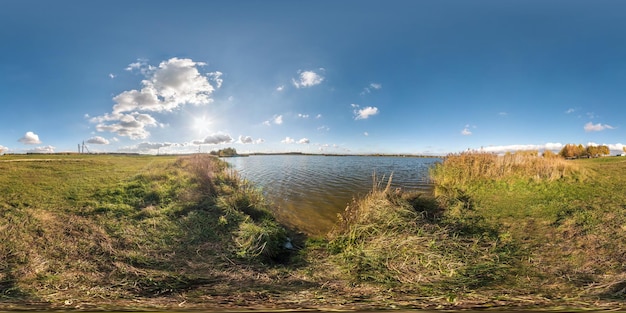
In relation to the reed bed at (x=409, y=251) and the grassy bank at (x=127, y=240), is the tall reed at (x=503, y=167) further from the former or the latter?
the grassy bank at (x=127, y=240)

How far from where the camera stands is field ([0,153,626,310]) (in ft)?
8.77

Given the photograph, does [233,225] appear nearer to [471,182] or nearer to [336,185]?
[336,185]

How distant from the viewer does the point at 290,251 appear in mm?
5188

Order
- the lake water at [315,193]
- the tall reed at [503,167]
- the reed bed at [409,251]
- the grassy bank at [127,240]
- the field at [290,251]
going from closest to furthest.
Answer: the field at [290,251] < the grassy bank at [127,240] < the reed bed at [409,251] < the lake water at [315,193] < the tall reed at [503,167]

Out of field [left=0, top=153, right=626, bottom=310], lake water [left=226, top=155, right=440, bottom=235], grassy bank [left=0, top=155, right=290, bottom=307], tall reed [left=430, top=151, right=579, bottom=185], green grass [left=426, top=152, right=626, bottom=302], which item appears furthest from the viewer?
tall reed [left=430, top=151, right=579, bottom=185]

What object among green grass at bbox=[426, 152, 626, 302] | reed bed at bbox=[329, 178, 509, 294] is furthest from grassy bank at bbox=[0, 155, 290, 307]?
green grass at bbox=[426, 152, 626, 302]

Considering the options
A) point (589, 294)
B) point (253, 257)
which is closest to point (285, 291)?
point (253, 257)

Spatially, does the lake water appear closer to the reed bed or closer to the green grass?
the reed bed

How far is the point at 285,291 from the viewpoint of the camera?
2.89m

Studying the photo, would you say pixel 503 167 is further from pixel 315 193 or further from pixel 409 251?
pixel 409 251

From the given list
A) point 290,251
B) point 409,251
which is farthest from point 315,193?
point 409,251

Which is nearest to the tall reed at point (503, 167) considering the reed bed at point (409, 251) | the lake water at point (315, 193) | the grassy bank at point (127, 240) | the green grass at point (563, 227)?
the green grass at point (563, 227)

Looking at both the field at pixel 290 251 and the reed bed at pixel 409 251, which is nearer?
the field at pixel 290 251

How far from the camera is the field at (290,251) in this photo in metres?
2.67
